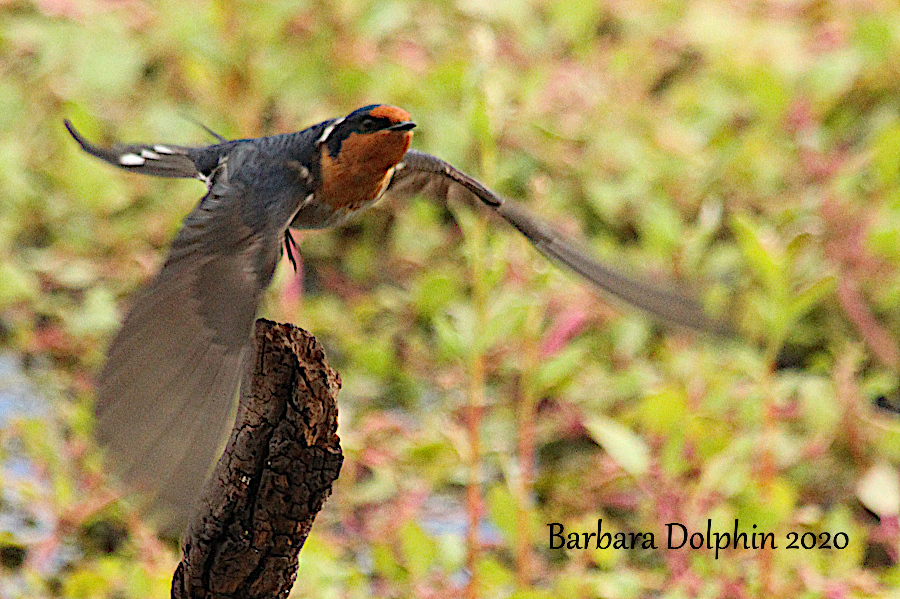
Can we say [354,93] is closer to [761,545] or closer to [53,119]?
[53,119]

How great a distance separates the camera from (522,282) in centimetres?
220

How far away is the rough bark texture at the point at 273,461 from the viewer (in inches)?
39.3

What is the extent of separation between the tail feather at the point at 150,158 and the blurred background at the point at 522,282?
0.37 metres

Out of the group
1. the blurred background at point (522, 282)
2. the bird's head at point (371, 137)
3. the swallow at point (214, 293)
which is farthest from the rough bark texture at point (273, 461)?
the blurred background at point (522, 282)

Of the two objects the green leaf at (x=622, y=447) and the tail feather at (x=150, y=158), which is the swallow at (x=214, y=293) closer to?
the tail feather at (x=150, y=158)

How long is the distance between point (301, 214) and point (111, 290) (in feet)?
3.93

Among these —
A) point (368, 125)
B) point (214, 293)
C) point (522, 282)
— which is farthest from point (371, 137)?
point (522, 282)

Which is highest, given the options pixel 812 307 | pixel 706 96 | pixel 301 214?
pixel 706 96

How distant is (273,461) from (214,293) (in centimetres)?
16

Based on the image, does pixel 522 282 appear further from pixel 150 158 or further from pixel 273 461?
pixel 273 461

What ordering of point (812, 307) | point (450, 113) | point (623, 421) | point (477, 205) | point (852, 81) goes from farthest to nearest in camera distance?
point (852, 81), point (450, 113), point (812, 307), point (623, 421), point (477, 205)

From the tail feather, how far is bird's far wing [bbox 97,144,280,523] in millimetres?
266

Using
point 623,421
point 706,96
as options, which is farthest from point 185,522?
point 706,96

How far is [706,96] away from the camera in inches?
108
